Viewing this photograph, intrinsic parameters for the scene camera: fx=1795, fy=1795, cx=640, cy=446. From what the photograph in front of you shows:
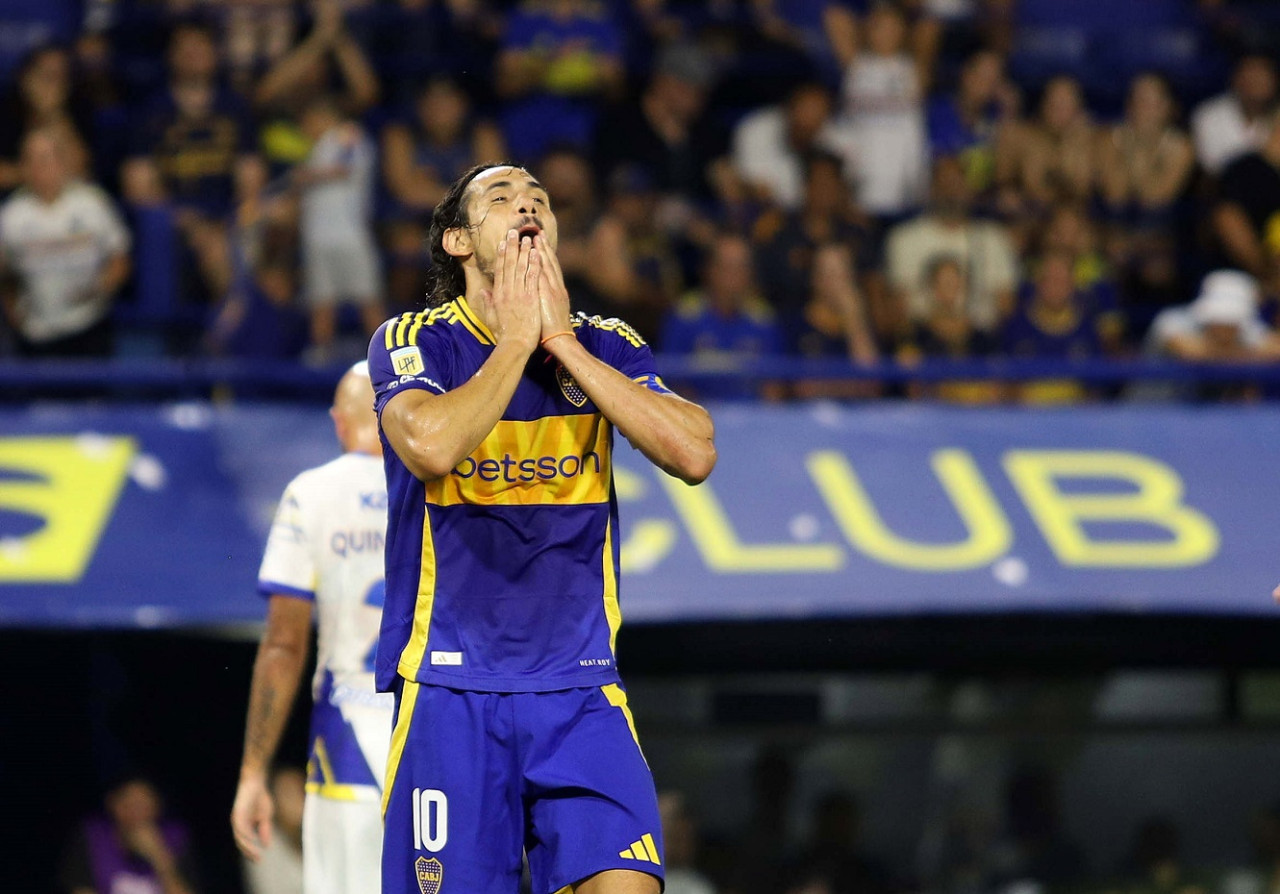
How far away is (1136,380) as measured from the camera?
8.60 metres

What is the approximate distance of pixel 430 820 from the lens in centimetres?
399

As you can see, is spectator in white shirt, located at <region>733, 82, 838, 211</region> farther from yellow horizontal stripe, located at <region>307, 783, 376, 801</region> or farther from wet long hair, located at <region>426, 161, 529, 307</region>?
wet long hair, located at <region>426, 161, 529, 307</region>

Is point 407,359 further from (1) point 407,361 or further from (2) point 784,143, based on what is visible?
(2) point 784,143

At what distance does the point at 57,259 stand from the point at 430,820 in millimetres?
6471

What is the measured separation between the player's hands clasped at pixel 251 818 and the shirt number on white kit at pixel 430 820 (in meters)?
1.43

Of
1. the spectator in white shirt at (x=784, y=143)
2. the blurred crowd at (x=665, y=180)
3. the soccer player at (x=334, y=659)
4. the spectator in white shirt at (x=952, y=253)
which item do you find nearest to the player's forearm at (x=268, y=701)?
the soccer player at (x=334, y=659)

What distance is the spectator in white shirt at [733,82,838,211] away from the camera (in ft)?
35.8

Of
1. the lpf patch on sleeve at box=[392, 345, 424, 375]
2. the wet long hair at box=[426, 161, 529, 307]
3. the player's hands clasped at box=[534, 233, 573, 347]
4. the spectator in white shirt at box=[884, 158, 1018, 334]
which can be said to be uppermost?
the spectator in white shirt at box=[884, 158, 1018, 334]

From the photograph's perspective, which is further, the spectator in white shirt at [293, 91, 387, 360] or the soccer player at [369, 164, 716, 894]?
the spectator in white shirt at [293, 91, 387, 360]

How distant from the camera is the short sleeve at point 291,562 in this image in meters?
5.38

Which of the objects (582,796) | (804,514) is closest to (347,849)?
(582,796)

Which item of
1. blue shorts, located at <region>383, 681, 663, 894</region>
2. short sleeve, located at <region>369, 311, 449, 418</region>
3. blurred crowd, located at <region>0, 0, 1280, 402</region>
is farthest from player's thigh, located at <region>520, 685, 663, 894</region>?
blurred crowd, located at <region>0, 0, 1280, 402</region>

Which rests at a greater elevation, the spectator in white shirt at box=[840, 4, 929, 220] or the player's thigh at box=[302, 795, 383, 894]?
the spectator in white shirt at box=[840, 4, 929, 220]

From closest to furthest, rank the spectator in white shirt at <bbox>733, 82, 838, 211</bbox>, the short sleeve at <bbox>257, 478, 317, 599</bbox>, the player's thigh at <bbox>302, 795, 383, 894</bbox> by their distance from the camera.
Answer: the player's thigh at <bbox>302, 795, 383, 894</bbox> < the short sleeve at <bbox>257, 478, 317, 599</bbox> < the spectator in white shirt at <bbox>733, 82, 838, 211</bbox>
